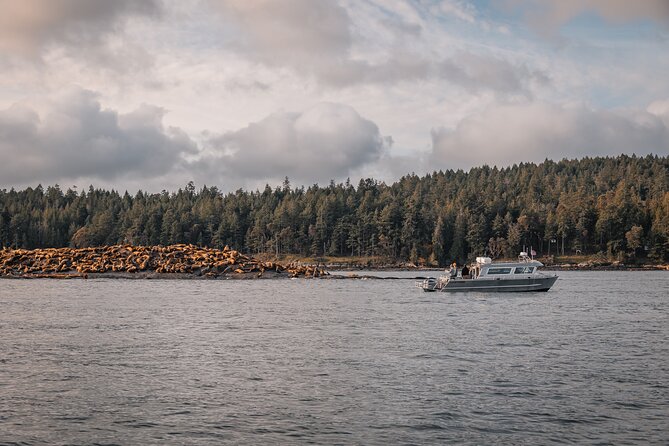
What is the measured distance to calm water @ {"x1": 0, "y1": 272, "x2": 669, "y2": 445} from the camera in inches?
796

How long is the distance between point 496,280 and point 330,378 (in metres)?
61.0

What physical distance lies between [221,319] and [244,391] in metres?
26.2

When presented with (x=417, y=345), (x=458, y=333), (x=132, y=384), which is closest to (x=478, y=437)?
(x=132, y=384)

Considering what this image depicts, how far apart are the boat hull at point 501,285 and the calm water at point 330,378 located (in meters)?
29.4

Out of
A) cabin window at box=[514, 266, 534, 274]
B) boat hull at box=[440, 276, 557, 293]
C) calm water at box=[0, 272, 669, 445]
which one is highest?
cabin window at box=[514, 266, 534, 274]

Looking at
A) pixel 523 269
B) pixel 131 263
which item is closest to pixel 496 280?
pixel 523 269

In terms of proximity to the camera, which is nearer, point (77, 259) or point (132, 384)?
point (132, 384)

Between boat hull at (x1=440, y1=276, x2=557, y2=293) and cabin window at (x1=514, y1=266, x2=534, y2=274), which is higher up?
cabin window at (x1=514, y1=266, x2=534, y2=274)

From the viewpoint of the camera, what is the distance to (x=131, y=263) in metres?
121

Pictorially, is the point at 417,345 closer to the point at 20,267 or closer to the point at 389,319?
the point at 389,319

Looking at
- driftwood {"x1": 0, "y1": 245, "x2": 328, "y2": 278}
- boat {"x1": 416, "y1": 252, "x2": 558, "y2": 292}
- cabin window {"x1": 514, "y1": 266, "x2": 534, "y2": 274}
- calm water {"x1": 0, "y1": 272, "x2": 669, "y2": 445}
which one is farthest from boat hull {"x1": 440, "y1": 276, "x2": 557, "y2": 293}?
driftwood {"x1": 0, "y1": 245, "x2": 328, "y2": 278}

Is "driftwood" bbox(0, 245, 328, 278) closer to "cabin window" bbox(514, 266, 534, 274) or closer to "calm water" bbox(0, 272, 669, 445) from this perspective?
"cabin window" bbox(514, 266, 534, 274)

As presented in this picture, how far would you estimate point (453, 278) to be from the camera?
88000 millimetres

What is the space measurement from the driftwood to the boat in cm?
4193
